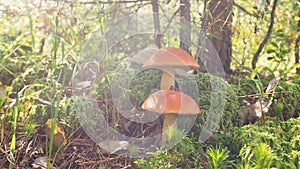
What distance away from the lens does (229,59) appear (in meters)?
2.46

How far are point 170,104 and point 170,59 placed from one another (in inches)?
13.0

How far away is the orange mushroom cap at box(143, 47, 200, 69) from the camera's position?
189 centimetres

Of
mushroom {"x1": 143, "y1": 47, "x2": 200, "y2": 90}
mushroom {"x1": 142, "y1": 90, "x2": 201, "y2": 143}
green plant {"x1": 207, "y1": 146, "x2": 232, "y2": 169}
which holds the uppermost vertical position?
mushroom {"x1": 143, "y1": 47, "x2": 200, "y2": 90}

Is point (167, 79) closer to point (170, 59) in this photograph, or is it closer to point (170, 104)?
point (170, 59)

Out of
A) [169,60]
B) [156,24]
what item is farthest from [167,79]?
[156,24]

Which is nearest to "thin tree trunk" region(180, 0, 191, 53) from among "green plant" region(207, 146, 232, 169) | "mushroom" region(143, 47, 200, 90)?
"mushroom" region(143, 47, 200, 90)

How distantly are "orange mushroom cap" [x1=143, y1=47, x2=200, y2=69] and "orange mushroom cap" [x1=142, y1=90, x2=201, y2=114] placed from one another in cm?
24

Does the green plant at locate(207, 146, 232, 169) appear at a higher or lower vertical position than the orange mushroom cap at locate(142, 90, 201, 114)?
lower

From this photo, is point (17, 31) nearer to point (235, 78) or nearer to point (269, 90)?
A: point (235, 78)

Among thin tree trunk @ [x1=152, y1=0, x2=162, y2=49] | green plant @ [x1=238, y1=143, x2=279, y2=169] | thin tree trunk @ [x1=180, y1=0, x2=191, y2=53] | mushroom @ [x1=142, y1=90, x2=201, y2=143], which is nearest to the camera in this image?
green plant @ [x1=238, y1=143, x2=279, y2=169]

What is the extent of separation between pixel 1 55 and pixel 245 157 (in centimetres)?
184

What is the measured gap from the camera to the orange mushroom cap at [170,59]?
1.89m

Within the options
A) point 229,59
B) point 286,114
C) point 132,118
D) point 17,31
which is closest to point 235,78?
point 229,59

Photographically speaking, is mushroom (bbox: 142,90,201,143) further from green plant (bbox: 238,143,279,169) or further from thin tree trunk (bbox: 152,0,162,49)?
thin tree trunk (bbox: 152,0,162,49)
